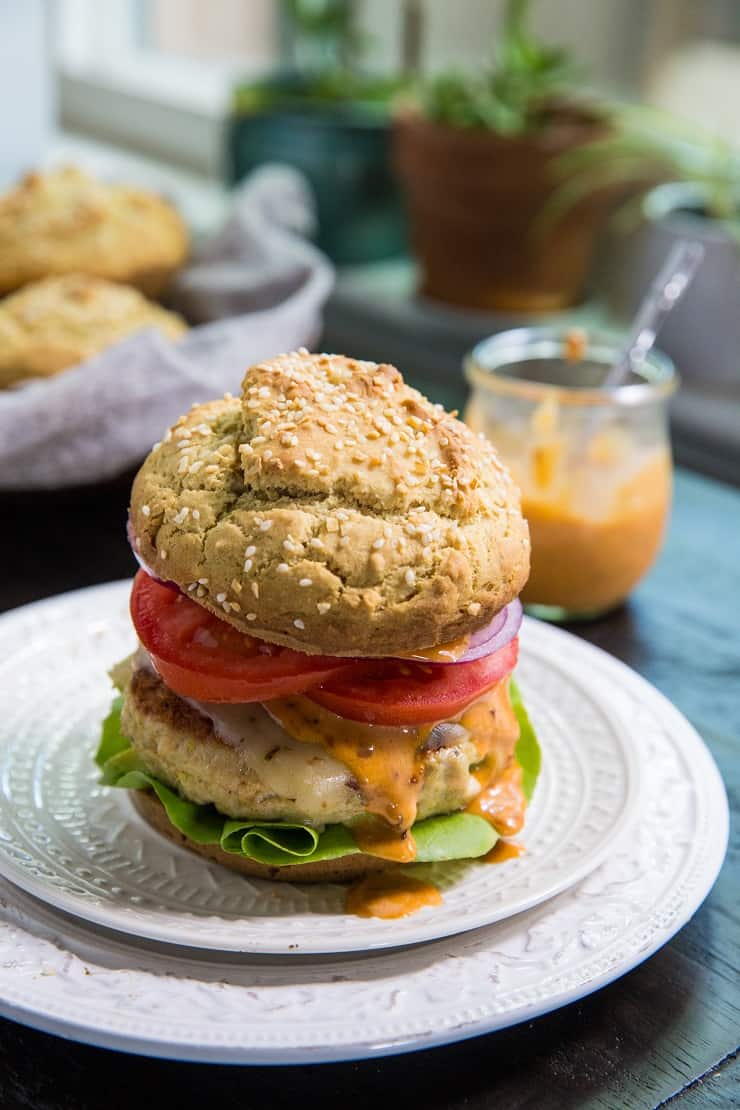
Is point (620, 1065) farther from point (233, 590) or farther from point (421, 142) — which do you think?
point (421, 142)

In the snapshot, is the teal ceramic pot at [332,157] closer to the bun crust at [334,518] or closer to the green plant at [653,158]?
the green plant at [653,158]

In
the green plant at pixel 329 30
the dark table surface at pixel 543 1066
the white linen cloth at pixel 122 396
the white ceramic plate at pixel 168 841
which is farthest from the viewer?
the green plant at pixel 329 30

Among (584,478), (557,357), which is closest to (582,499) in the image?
(584,478)

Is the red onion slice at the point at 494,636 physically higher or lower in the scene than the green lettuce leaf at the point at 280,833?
higher

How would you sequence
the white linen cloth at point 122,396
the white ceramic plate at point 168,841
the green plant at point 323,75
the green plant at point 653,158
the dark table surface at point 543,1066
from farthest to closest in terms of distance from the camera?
the green plant at point 323,75
the green plant at point 653,158
the white linen cloth at point 122,396
the white ceramic plate at point 168,841
the dark table surface at point 543,1066

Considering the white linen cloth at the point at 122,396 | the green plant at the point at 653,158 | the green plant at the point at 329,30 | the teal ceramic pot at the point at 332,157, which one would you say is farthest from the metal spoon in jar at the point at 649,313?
the green plant at the point at 329,30

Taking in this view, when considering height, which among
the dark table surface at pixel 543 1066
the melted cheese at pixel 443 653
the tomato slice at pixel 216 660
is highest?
the melted cheese at pixel 443 653
